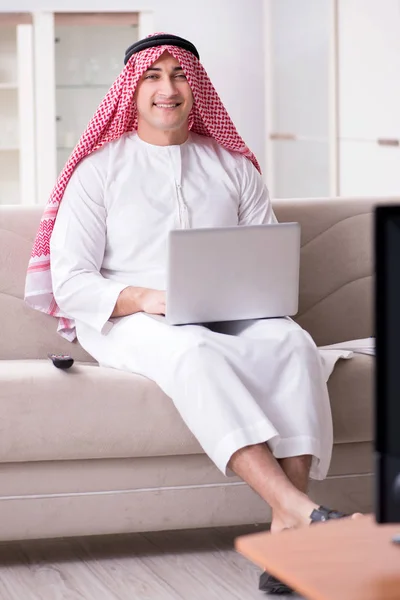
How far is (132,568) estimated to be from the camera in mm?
2570

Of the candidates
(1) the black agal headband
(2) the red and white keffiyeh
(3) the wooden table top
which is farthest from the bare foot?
(1) the black agal headband

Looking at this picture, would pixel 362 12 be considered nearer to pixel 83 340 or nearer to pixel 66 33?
pixel 66 33

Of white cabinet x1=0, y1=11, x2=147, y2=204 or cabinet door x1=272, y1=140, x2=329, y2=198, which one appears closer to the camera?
cabinet door x1=272, y1=140, x2=329, y2=198

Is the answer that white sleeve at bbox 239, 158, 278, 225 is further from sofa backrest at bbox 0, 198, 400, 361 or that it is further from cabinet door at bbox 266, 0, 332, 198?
cabinet door at bbox 266, 0, 332, 198

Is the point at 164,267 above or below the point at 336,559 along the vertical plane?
above

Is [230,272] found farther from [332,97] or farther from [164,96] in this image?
[332,97]

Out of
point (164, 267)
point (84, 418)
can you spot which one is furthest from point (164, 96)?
point (84, 418)

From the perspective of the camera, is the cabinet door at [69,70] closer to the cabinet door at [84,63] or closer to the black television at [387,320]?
the cabinet door at [84,63]

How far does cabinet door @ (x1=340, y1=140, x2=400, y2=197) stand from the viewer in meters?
5.08

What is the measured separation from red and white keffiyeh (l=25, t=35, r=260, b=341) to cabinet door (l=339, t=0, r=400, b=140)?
2124 millimetres

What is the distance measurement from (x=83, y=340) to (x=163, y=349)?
1.43 ft

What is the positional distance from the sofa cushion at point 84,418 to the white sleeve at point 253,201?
737 millimetres

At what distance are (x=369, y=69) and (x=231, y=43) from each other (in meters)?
2.05

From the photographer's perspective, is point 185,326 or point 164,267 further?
point 164,267
